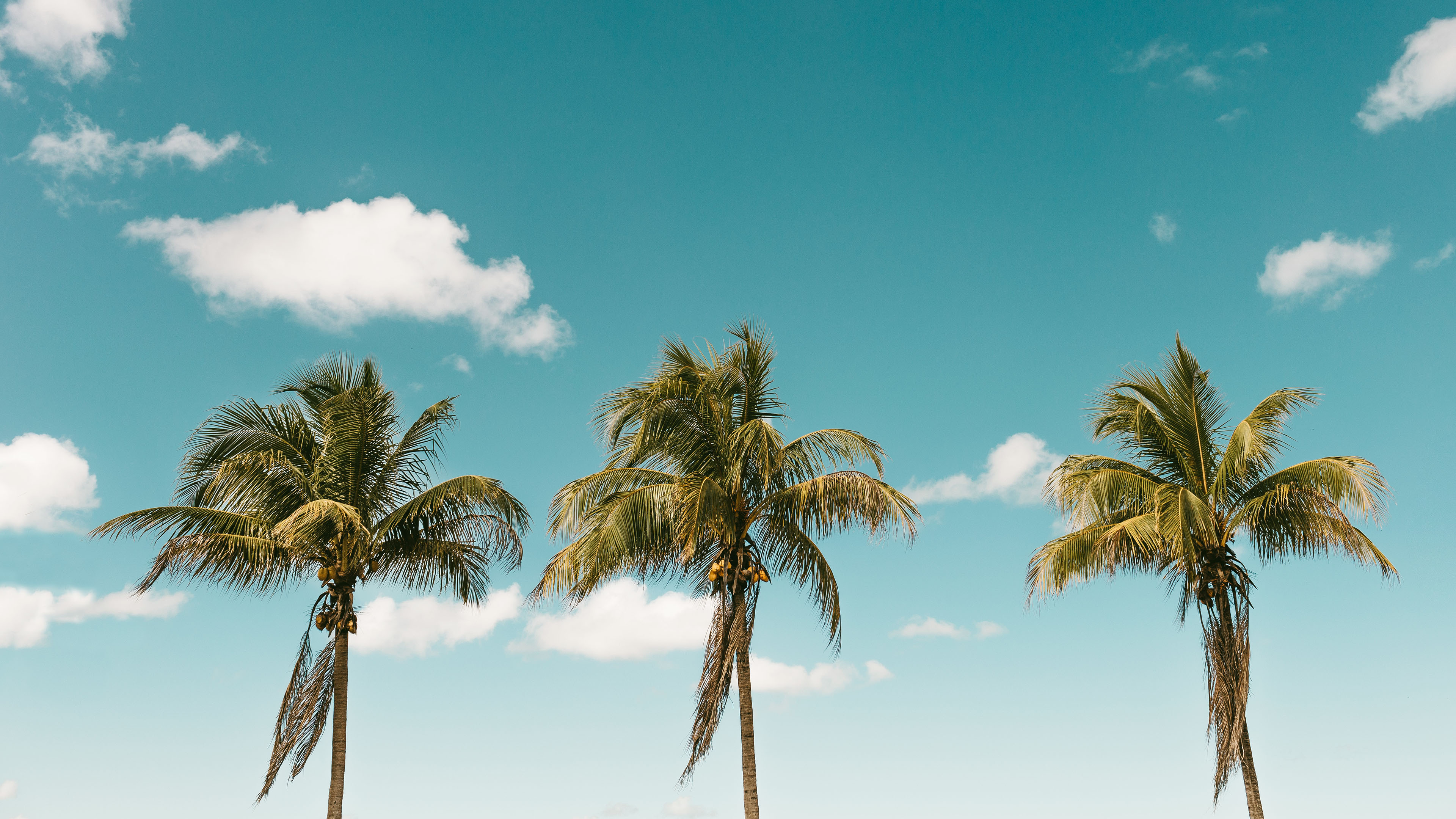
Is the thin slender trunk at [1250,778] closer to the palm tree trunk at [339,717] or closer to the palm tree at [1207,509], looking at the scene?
the palm tree at [1207,509]

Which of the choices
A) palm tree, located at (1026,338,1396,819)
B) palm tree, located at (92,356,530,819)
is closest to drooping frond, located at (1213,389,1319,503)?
palm tree, located at (1026,338,1396,819)

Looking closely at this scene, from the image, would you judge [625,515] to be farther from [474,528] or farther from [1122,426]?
[1122,426]

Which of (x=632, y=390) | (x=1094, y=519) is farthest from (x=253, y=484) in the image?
(x=1094, y=519)

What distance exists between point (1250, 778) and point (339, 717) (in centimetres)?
1528

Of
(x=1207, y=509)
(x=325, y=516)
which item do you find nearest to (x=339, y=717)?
(x=325, y=516)

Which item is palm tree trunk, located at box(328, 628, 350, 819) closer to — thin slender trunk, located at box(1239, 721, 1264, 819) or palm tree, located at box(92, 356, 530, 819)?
palm tree, located at box(92, 356, 530, 819)

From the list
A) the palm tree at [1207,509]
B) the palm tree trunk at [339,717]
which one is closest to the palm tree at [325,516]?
the palm tree trunk at [339,717]

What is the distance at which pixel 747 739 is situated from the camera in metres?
17.5

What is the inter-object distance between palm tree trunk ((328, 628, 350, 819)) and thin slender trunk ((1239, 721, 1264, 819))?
15.0 metres

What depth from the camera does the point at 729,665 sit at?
58.7 ft

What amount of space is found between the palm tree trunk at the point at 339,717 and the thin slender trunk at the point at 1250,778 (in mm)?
14981

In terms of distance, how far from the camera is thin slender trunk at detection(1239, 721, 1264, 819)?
18109 mm

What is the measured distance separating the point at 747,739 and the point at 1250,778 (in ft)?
27.6

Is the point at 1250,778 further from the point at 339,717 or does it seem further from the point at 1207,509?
the point at 339,717
